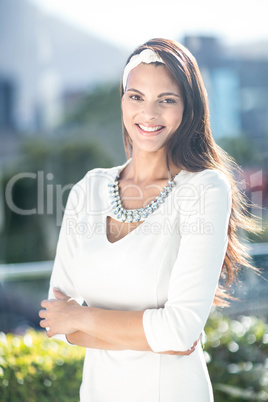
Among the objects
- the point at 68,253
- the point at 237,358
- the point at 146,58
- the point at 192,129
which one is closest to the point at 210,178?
the point at 192,129

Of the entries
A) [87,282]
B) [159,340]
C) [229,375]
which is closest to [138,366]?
[159,340]

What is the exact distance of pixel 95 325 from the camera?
4.49 ft

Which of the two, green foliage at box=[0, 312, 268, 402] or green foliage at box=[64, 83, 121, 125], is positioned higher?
green foliage at box=[64, 83, 121, 125]

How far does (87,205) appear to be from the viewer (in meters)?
1.63

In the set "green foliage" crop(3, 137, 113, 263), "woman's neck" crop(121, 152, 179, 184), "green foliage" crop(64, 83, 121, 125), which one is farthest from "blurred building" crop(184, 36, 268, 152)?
"woman's neck" crop(121, 152, 179, 184)

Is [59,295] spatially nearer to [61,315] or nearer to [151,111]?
[61,315]

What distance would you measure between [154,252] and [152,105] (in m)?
0.41

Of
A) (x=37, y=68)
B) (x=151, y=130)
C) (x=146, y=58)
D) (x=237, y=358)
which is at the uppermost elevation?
(x=37, y=68)

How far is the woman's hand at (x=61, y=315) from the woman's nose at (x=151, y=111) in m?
0.56

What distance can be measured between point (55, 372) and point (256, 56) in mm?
3347

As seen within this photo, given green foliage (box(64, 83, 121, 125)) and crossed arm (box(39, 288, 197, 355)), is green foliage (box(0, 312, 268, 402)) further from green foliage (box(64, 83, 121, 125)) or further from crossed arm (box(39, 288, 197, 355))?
green foliage (box(64, 83, 121, 125))

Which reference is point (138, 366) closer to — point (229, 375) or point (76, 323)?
point (76, 323)

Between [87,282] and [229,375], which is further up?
[87,282]

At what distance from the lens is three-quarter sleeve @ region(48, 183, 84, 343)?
1.58 meters
